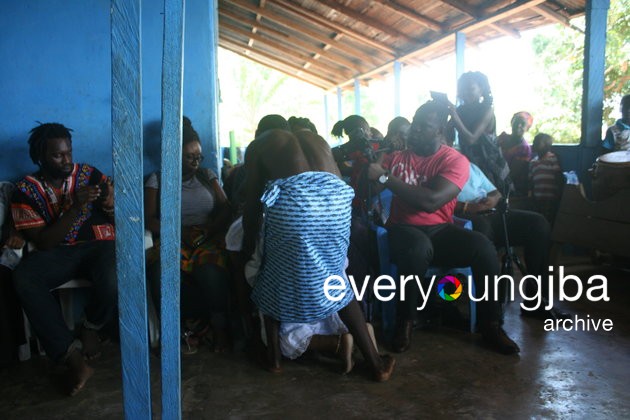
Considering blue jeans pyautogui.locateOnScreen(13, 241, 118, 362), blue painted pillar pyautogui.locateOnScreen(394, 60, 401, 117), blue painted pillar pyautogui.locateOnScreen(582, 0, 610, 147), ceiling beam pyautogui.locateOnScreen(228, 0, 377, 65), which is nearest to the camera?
blue jeans pyautogui.locateOnScreen(13, 241, 118, 362)

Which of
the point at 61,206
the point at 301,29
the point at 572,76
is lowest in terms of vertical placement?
the point at 61,206

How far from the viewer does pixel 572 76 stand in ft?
38.4

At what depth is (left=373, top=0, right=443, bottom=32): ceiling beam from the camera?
22.0 feet

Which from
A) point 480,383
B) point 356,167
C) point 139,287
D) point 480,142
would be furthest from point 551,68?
point 139,287

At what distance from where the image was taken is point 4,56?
2.90m

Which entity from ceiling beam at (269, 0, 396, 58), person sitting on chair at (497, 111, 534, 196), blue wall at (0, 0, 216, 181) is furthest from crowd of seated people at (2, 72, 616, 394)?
ceiling beam at (269, 0, 396, 58)

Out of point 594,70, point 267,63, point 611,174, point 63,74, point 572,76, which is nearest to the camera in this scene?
point 63,74

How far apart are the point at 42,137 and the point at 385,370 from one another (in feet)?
7.23

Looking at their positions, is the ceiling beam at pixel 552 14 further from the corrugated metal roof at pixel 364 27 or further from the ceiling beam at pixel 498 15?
the ceiling beam at pixel 498 15

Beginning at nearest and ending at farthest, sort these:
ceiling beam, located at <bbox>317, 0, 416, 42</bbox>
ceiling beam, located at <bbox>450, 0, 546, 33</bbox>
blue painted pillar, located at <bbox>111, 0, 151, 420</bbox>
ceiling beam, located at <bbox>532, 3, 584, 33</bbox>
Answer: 1. blue painted pillar, located at <bbox>111, 0, 151, 420</bbox>
2. ceiling beam, located at <bbox>450, 0, 546, 33</bbox>
3. ceiling beam, located at <bbox>532, 3, 584, 33</bbox>
4. ceiling beam, located at <bbox>317, 0, 416, 42</bbox>

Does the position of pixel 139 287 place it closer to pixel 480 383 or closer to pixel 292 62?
pixel 480 383

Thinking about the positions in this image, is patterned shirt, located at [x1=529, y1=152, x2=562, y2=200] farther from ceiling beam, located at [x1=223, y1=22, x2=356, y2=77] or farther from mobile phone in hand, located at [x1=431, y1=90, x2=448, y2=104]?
ceiling beam, located at [x1=223, y1=22, x2=356, y2=77]

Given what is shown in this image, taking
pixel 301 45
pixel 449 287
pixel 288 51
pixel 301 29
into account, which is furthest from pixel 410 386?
pixel 288 51

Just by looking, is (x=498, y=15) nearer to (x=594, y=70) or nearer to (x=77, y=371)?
(x=594, y=70)
